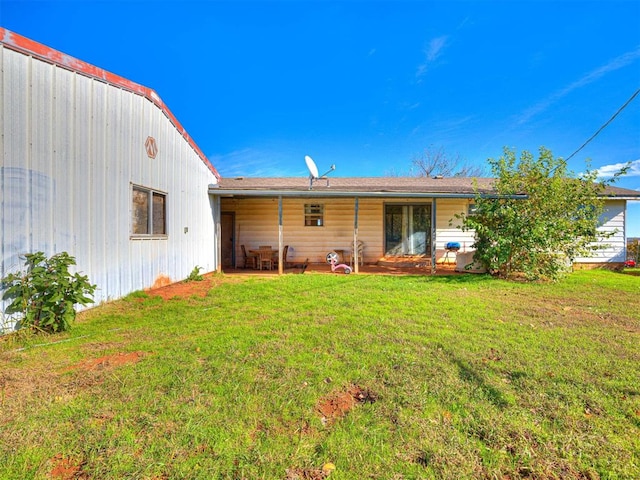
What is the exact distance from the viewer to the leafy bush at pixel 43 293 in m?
3.81

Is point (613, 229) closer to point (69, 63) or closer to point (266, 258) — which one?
point (266, 258)

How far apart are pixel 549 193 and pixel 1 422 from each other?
35.4ft

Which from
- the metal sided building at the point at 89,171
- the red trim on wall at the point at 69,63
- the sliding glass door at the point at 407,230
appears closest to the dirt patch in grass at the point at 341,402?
the metal sided building at the point at 89,171

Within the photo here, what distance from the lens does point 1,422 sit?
2074 millimetres

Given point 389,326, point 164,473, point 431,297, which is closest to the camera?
point 164,473

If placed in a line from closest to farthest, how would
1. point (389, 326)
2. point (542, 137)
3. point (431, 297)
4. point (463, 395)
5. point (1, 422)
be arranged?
point (1, 422) < point (463, 395) < point (389, 326) < point (431, 297) < point (542, 137)

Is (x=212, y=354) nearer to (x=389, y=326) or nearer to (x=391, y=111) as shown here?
(x=389, y=326)

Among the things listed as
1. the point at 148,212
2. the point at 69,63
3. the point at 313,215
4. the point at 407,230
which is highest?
the point at 69,63

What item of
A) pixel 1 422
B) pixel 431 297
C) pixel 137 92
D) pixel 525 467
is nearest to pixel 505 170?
pixel 431 297

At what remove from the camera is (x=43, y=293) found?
3971 mm

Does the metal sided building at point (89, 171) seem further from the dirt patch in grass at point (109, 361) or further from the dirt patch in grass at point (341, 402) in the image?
the dirt patch in grass at point (341, 402)

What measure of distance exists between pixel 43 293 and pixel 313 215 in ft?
29.0

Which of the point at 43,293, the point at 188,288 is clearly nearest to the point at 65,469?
the point at 43,293

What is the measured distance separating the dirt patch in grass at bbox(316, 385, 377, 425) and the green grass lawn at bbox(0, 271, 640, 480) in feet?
0.05
